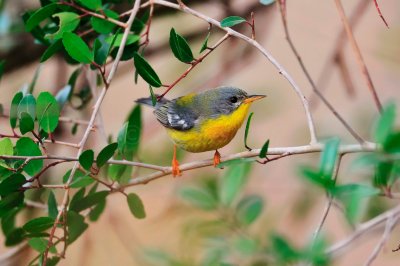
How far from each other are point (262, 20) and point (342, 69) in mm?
825

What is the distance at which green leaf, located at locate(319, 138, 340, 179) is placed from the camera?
112 centimetres

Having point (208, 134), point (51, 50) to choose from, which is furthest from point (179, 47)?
point (208, 134)

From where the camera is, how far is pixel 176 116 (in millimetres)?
2584

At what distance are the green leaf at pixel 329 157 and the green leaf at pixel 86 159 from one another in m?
0.56

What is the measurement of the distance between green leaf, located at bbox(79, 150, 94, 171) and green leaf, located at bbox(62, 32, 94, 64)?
10.3 inches

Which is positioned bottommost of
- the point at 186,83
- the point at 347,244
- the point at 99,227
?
the point at 99,227

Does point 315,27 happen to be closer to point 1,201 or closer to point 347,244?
point 1,201

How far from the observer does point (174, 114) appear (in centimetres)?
260

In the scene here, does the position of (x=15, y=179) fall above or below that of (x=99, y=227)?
above

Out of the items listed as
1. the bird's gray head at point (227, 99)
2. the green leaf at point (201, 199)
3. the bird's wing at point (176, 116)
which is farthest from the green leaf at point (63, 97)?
the bird's gray head at point (227, 99)

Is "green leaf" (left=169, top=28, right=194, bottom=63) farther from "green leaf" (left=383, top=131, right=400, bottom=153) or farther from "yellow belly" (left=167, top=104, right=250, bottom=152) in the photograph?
"yellow belly" (left=167, top=104, right=250, bottom=152)

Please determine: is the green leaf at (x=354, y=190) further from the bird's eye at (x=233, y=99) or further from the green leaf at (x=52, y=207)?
the bird's eye at (x=233, y=99)

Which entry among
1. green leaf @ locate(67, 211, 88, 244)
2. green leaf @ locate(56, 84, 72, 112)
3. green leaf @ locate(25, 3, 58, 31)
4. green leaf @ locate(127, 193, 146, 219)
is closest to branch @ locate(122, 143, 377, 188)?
green leaf @ locate(127, 193, 146, 219)

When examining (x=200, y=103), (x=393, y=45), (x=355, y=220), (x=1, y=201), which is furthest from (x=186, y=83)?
(x=355, y=220)
